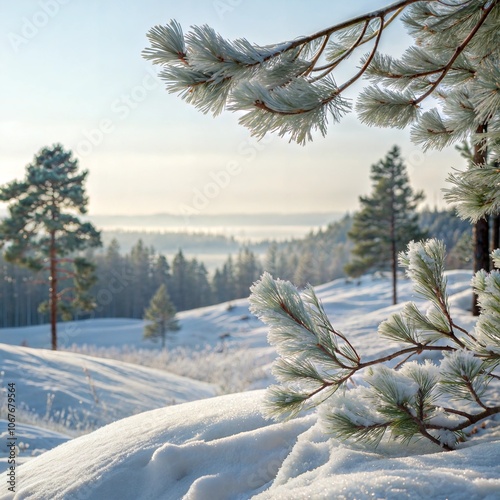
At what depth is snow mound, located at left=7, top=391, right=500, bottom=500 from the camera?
1615 mm

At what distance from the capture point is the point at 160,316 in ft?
114

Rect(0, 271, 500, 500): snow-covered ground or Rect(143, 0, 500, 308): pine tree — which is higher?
Rect(143, 0, 500, 308): pine tree

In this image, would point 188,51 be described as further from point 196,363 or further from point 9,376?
point 196,363

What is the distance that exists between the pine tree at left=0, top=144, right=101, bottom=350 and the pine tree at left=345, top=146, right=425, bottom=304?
15.1 metres

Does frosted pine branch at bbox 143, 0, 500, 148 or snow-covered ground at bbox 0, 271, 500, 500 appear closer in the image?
snow-covered ground at bbox 0, 271, 500, 500

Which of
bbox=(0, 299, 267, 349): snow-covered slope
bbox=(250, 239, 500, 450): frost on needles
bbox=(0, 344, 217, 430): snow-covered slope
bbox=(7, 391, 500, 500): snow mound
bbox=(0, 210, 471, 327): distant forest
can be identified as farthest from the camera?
bbox=(0, 210, 471, 327): distant forest

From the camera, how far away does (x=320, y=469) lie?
1.92m

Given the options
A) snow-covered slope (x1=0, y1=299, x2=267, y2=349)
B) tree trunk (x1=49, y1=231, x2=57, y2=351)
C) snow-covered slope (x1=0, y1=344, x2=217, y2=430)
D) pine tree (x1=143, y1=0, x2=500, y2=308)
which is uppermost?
pine tree (x1=143, y1=0, x2=500, y2=308)

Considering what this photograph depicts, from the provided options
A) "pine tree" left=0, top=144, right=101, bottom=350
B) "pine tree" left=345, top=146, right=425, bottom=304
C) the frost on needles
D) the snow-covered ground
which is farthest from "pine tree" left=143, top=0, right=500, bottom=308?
"pine tree" left=345, top=146, right=425, bottom=304

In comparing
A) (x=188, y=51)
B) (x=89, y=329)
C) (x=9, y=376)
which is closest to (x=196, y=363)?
(x=9, y=376)

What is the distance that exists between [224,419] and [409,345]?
1140 mm

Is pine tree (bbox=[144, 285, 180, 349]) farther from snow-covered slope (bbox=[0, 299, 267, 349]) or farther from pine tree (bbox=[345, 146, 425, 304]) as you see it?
pine tree (bbox=[345, 146, 425, 304])

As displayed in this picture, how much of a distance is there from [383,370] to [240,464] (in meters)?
0.85

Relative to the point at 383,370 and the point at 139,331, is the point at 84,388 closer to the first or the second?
A: the point at 383,370
